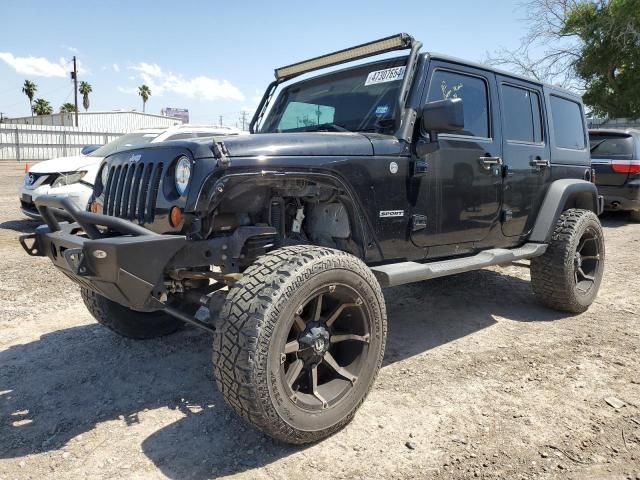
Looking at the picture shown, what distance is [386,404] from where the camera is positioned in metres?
3.05

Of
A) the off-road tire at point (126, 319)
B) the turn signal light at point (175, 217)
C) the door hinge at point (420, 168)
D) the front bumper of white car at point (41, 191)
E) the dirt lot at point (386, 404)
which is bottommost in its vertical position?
the dirt lot at point (386, 404)

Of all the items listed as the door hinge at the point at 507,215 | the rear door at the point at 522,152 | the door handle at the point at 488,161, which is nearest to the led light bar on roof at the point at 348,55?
the door handle at the point at 488,161

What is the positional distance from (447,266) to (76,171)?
21.0 feet

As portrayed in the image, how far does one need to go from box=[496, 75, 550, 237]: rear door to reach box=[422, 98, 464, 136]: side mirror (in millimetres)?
1165

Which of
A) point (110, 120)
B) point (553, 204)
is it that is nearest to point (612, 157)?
point (553, 204)

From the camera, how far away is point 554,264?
14.8 feet

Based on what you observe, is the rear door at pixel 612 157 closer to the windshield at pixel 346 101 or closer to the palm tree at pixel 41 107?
the windshield at pixel 346 101

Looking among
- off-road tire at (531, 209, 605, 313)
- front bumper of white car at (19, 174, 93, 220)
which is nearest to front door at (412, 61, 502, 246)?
off-road tire at (531, 209, 605, 313)

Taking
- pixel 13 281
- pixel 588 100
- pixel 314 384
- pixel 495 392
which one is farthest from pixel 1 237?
pixel 588 100

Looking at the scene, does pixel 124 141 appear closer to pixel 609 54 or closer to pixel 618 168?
pixel 618 168

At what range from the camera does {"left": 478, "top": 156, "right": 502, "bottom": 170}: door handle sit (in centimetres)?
382

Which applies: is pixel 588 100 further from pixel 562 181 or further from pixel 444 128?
pixel 444 128

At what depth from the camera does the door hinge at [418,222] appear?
341 cm

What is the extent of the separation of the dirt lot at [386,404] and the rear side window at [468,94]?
1.70 metres
